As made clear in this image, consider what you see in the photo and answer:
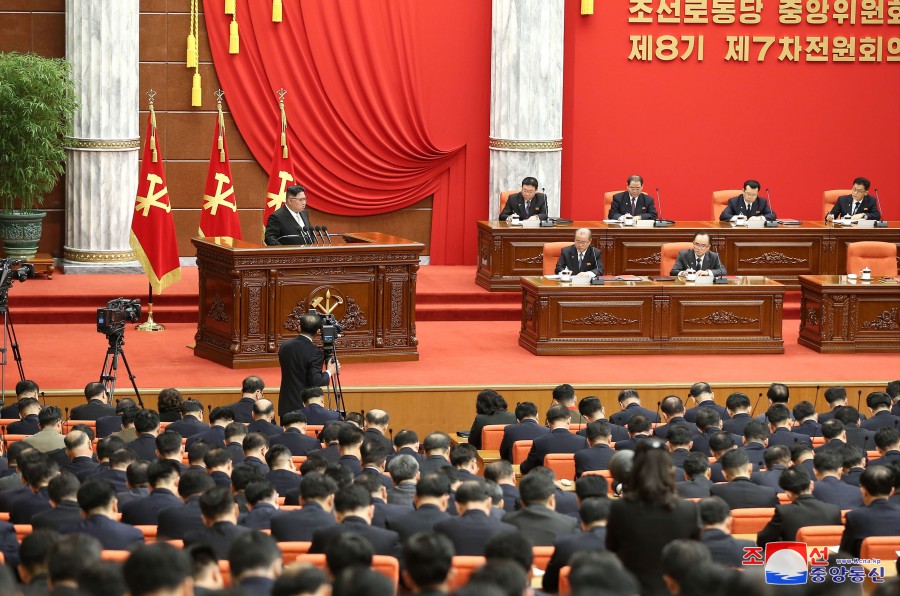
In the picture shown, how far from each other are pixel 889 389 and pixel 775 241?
157 inches

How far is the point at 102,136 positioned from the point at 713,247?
18.2ft

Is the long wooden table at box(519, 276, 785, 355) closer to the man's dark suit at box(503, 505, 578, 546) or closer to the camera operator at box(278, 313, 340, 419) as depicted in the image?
the camera operator at box(278, 313, 340, 419)

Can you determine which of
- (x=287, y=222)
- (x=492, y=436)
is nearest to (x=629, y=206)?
(x=287, y=222)

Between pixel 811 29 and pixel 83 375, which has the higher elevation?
pixel 811 29

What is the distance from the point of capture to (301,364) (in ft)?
26.8

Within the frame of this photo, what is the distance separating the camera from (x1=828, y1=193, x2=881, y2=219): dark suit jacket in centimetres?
1257

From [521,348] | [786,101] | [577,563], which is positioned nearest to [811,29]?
[786,101]

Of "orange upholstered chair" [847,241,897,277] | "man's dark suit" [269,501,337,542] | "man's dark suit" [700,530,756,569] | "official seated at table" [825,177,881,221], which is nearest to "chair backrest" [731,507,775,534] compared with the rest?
"man's dark suit" [700,530,756,569]

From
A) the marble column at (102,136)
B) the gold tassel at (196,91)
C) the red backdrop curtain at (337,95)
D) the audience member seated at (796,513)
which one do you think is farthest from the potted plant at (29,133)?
the audience member seated at (796,513)

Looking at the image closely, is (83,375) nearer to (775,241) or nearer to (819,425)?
(819,425)

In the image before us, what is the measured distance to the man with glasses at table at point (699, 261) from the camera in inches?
430

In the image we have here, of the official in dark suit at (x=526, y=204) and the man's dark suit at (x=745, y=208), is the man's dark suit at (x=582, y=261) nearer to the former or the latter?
the official in dark suit at (x=526, y=204)

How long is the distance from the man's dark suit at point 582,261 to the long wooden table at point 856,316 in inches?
65.6

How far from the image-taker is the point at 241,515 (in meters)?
5.48
